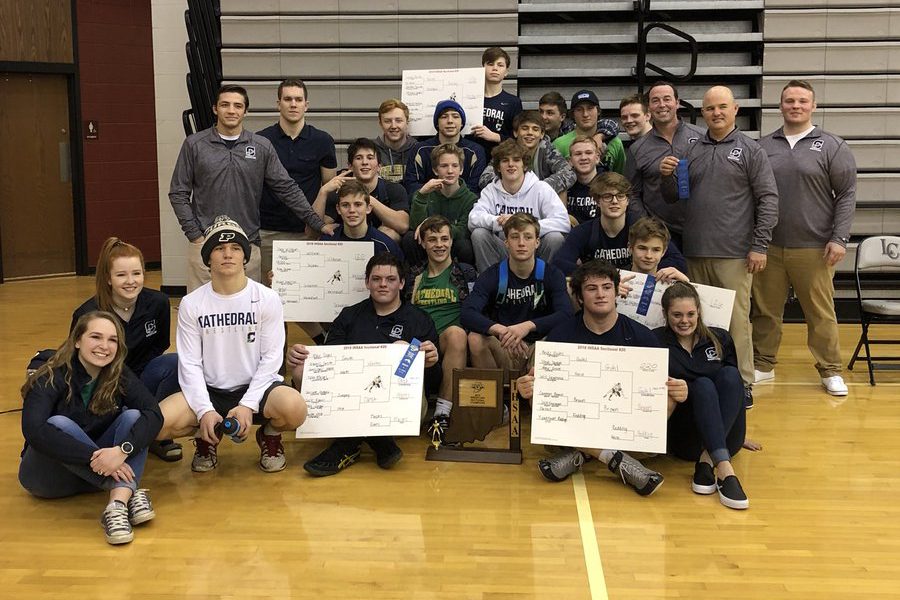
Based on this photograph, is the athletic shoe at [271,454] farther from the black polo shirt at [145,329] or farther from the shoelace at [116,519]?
the shoelace at [116,519]

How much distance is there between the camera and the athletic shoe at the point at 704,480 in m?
4.04

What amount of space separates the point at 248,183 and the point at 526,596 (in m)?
3.48

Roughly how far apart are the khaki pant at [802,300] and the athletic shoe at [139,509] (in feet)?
13.4

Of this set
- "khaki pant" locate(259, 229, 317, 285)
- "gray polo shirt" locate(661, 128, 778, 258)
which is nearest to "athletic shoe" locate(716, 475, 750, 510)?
"gray polo shirt" locate(661, 128, 778, 258)

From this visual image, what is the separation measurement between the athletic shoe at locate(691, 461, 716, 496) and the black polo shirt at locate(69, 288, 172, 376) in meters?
2.68

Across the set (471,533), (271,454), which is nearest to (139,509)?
(271,454)

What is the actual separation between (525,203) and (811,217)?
1865 mm

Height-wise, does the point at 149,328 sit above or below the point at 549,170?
below

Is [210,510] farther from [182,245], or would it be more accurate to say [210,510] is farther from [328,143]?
[182,245]

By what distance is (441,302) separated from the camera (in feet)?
16.8

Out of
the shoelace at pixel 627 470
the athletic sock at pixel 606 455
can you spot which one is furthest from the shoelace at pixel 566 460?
the shoelace at pixel 627 470

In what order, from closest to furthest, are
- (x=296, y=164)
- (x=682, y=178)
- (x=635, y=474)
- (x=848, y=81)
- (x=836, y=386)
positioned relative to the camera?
1. (x=635, y=474)
2. (x=682, y=178)
3. (x=836, y=386)
4. (x=296, y=164)
5. (x=848, y=81)

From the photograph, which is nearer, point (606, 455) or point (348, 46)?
point (606, 455)

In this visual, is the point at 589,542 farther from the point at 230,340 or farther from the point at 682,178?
the point at 682,178
